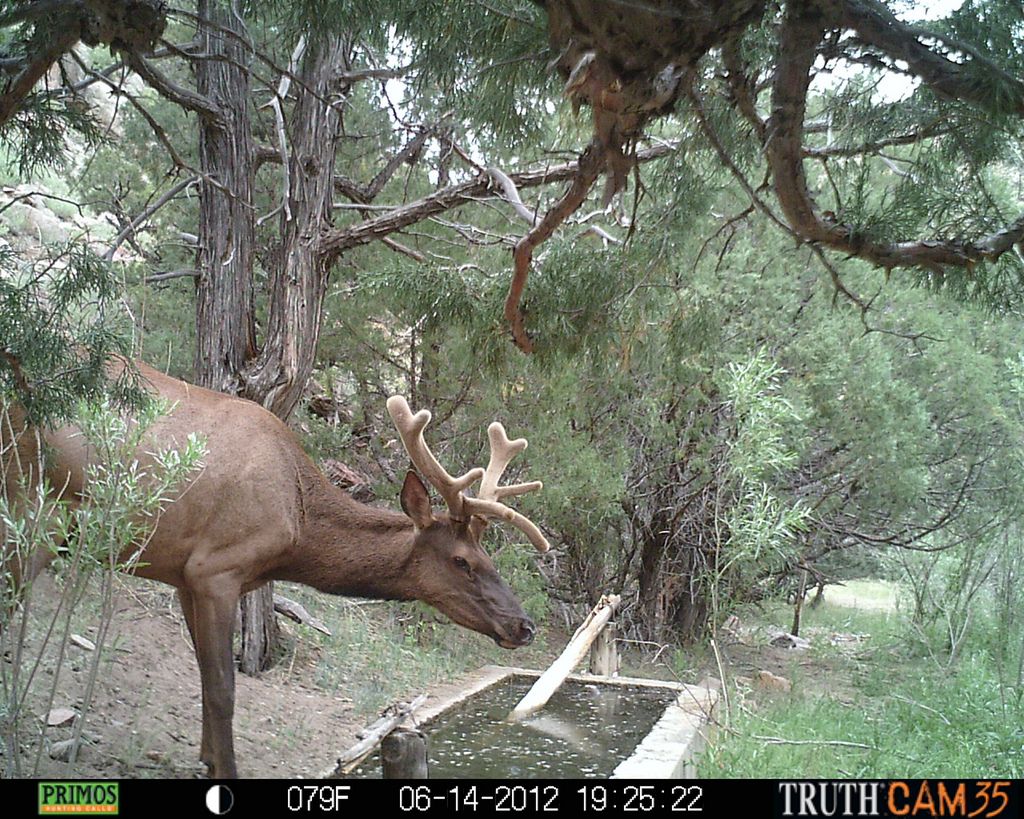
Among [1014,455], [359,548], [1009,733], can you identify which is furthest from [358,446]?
[1014,455]

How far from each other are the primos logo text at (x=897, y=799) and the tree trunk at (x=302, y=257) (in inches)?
135

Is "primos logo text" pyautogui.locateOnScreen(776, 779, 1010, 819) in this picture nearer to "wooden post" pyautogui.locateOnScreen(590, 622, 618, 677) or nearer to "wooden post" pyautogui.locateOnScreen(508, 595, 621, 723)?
"wooden post" pyautogui.locateOnScreen(508, 595, 621, 723)

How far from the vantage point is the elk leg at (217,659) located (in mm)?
3652

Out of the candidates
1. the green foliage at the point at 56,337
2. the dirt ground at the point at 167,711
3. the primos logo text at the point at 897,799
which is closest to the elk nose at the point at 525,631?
the dirt ground at the point at 167,711

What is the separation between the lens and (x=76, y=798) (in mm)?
2703

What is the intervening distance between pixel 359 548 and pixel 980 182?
9.41 feet

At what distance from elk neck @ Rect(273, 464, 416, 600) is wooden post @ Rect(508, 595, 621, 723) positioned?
64.0 inches

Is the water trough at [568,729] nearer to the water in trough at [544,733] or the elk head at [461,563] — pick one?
the water in trough at [544,733]

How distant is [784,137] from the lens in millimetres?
2467

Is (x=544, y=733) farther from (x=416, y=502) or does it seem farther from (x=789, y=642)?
(x=789, y=642)

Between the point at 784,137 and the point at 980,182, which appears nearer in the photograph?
the point at 784,137

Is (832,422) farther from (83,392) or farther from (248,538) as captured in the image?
(83,392)

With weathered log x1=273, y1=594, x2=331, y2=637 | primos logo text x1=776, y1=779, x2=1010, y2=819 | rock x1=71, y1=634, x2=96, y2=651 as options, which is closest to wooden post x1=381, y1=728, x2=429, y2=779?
primos logo text x1=776, y1=779, x2=1010, y2=819

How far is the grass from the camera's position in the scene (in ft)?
14.7
